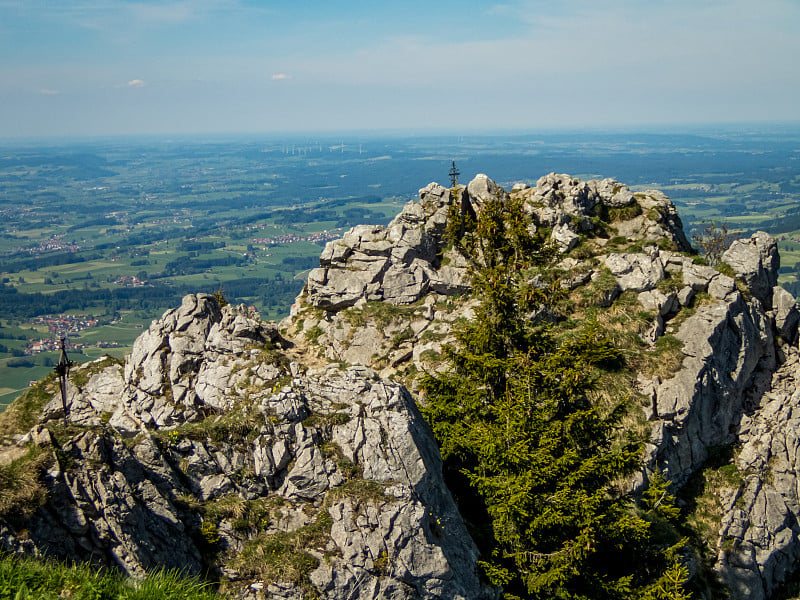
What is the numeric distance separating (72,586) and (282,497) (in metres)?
7.55

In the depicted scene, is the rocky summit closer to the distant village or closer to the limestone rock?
the limestone rock

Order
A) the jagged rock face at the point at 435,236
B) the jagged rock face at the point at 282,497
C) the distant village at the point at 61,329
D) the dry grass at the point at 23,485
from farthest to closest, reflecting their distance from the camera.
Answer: the distant village at the point at 61,329 < the jagged rock face at the point at 435,236 < the jagged rock face at the point at 282,497 < the dry grass at the point at 23,485

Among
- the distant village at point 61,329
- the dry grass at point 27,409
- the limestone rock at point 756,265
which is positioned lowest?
the distant village at point 61,329

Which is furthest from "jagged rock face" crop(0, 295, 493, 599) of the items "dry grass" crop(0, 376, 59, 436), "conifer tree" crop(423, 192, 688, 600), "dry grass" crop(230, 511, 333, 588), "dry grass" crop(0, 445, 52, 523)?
"dry grass" crop(0, 376, 59, 436)

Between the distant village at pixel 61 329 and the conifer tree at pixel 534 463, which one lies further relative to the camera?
the distant village at pixel 61 329

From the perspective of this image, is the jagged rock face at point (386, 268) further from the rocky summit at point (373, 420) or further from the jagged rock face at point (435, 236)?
the rocky summit at point (373, 420)

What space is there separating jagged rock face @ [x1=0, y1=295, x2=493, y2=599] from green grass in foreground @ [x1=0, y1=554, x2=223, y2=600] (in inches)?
103

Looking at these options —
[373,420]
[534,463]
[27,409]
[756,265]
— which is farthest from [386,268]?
[756,265]

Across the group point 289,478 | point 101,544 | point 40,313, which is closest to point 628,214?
point 289,478

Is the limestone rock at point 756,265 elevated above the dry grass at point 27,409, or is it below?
above

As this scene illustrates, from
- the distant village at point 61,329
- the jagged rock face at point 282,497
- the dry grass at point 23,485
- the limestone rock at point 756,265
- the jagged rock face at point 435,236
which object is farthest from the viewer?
the distant village at point 61,329

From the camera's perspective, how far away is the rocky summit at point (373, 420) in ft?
47.6

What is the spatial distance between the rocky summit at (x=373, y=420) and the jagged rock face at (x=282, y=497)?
2.2 inches

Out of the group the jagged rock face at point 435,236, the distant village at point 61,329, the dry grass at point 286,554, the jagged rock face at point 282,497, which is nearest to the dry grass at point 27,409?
the jagged rock face at point 282,497
